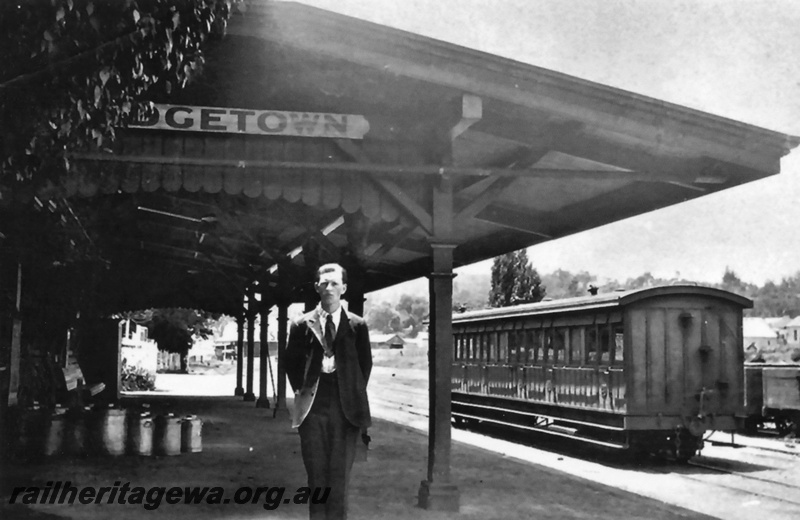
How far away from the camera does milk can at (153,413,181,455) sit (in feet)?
37.0

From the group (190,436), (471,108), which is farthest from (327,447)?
(190,436)

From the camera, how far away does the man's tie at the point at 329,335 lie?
18.1 feet

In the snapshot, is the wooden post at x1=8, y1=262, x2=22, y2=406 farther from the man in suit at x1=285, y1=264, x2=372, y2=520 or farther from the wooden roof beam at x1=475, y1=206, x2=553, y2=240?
the man in suit at x1=285, y1=264, x2=372, y2=520

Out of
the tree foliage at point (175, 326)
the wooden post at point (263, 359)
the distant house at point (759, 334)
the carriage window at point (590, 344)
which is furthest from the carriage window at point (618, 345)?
the distant house at point (759, 334)

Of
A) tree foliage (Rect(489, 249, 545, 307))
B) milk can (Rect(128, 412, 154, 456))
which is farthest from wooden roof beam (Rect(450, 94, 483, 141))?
tree foliage (Rect(489, 249, 545, 307))

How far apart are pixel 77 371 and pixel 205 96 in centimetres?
1440

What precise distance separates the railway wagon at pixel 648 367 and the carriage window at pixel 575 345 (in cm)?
2

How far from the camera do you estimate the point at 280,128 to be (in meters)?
8.26

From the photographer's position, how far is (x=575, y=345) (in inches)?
607

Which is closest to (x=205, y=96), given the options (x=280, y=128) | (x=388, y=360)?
(x=280, y=128)

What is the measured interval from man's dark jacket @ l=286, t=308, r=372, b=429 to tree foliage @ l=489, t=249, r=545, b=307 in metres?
66.0

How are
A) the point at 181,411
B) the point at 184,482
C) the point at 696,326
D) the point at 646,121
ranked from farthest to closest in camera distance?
the point at 181,411 < the point at 696,326 < the point at 184,482 < the point at 646,121

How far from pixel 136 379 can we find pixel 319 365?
3274cm

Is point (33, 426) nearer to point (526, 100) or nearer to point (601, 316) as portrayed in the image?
point (526, 100)
